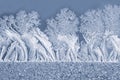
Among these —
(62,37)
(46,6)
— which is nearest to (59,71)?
(62,37)

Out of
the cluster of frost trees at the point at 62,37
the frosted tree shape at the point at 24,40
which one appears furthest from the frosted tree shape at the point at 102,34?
the frosted tree shape at the point at 24,40

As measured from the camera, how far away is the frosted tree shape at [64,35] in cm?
103

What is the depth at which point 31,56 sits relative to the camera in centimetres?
103

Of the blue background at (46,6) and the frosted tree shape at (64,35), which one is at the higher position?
the blue background at (46,6)

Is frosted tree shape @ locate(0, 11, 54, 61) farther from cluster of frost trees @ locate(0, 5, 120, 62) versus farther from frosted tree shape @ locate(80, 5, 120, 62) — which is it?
frosted tree shape @ locate(80, 5, 120, 62)

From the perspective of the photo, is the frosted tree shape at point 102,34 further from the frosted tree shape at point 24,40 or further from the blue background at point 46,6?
the frosted tree shape at point 24,40

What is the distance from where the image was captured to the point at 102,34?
41.0 inches

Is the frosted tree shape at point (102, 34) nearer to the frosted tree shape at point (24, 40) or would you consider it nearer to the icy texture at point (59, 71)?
the icy texture at point (59, 71)

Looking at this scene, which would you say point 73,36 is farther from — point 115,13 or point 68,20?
point 115,13

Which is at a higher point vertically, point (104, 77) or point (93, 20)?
point (93, 20)

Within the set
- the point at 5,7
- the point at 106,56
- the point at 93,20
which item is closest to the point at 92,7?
the point at 93,20

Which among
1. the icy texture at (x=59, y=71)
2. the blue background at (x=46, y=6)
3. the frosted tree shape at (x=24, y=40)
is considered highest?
the blue background at (x=46, y=6)

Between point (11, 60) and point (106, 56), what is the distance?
1.04 feet

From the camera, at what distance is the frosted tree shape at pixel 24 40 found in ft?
3.37
